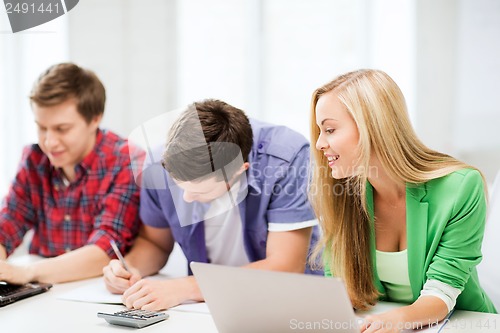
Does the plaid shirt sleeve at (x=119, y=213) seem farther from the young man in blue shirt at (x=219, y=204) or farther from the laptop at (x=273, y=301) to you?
the laptop at (x=273, y=301)

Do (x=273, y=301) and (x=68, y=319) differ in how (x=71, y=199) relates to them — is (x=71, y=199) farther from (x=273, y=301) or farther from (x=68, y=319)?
(x=273, y=301)

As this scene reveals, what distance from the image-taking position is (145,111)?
11.3 ft

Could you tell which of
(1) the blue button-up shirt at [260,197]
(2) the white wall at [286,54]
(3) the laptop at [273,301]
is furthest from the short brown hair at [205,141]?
(2) the white wall at [286,54]

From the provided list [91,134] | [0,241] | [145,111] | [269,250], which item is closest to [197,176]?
[269,250]

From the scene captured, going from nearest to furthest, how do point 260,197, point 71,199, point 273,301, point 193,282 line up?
1. point 273,301
2. point 193,282
3. point 260,197
4. point 71,199

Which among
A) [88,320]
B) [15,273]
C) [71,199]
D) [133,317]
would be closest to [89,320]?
[88,320]

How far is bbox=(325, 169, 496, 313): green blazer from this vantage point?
1220mm

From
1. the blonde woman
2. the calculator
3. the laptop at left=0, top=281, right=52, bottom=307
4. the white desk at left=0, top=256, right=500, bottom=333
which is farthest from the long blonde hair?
the laptop at left=0, top=281, right=52, bottom=307

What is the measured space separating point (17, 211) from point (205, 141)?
831mm

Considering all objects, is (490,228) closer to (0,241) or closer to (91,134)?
(91,134)

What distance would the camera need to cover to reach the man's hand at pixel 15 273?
1513mm

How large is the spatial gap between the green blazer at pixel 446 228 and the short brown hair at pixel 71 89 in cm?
101

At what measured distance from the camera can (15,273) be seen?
154 centimetres

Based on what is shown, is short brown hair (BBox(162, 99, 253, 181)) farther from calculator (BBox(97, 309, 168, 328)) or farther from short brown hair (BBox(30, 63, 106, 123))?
short brown hair (BBox(30, 63, 106, 123))
